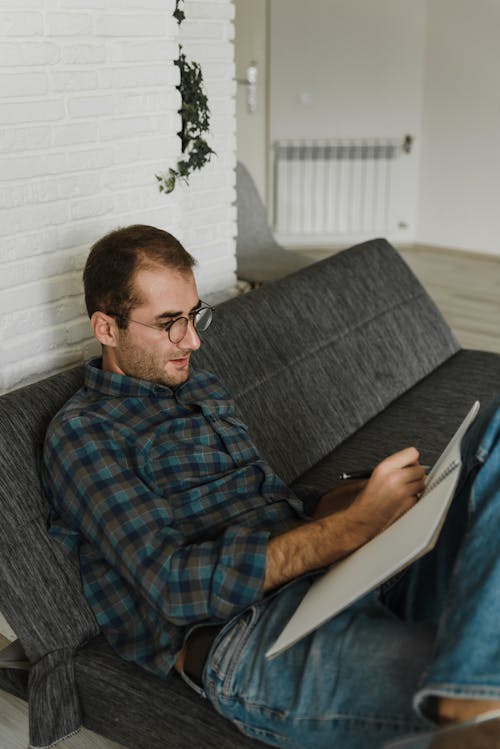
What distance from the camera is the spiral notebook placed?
3.75 ft

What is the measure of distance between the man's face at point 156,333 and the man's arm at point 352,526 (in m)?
0.40

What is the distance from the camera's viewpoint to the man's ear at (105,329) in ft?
5.25

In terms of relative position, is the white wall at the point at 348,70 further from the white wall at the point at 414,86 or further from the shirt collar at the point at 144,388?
the shirt collar at the point at 144,388

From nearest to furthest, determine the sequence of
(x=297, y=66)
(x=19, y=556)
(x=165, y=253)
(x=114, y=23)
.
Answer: (x=19, y=556) < (x=165, y=253) < (x=114, y=23) < (x=297, y=66)

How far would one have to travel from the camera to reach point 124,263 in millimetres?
1587

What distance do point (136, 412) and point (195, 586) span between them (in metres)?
0.37

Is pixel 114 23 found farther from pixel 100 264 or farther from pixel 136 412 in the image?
pixel 136 412

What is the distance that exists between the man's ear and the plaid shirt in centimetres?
7

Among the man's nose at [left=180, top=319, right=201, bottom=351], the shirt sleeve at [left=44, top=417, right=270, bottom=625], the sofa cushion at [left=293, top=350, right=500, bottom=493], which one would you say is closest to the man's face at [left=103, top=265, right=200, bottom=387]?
the man's nose at [left=180, top=319, right=201, bottom=351]

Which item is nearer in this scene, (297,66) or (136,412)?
(136,412)

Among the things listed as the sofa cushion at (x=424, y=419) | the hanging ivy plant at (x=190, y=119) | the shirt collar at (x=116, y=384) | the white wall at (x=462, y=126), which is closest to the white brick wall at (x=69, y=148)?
the hanging ivy plant at (x=190, y=119)

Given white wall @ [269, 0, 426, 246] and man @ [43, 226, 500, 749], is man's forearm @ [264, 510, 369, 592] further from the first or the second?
white wall @ [269, 0, 426, 246]

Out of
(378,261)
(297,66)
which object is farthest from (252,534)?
(297,66)

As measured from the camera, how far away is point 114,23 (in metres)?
2.06
